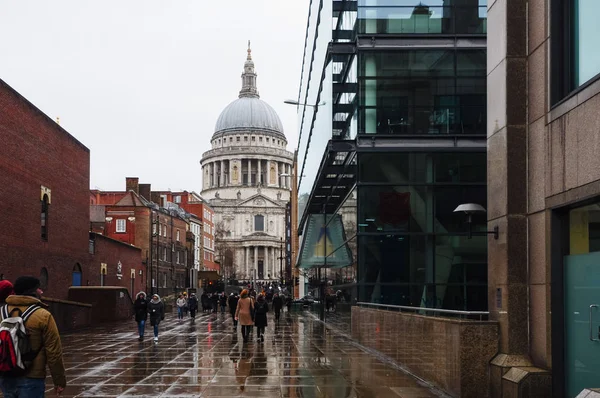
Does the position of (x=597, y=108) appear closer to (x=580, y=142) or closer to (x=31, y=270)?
(x=580, y=142)

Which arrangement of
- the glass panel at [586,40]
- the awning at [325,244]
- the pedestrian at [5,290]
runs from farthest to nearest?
the awning at [325,244] → the glass panel at [586,40] → the pedestrian at [5,290]

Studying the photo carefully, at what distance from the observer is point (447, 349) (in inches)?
506

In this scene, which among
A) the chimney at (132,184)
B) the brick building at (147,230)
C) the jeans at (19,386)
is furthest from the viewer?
the chimney at (132,184)

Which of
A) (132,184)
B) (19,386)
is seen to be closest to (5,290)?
(19,386)

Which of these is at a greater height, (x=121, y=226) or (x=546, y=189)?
(x=121, y=226)

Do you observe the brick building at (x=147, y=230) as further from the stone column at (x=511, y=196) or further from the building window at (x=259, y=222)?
the building window at (x=259, y=222)

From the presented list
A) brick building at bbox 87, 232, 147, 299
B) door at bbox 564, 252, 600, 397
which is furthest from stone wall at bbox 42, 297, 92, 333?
door at bbox 564, 252, 600, 397

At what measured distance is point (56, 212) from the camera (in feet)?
119

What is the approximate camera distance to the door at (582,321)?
9492 millimetres

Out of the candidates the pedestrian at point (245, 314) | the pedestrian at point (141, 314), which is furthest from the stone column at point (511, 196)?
the pedestrian at point (141, 314)

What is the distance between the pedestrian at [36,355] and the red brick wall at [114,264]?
116 ft

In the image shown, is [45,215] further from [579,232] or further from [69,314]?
[579,232]

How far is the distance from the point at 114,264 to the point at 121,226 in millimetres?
19142

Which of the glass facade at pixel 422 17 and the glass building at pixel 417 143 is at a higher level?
the glass facade at pixel 422 17
